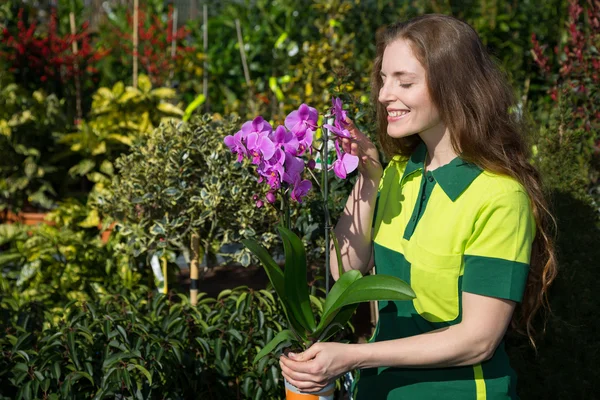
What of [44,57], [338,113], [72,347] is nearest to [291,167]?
[338,113]

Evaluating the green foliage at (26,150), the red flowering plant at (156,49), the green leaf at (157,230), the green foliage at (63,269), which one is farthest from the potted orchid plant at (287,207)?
the red flowering plant at (156,49)

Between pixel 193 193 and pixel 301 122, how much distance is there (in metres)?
1.47

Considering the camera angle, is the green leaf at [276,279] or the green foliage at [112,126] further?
the green foliage at [112,126]

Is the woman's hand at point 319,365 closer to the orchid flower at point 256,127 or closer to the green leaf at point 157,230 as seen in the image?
the orchid flower at point 256,127

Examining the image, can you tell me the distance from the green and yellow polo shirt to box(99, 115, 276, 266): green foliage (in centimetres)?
119

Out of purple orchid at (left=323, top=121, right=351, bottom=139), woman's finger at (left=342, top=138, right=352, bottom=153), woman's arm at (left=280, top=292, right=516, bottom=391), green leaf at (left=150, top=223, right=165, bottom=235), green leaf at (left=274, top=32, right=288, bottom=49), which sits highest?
green leaf at (left=274, top=32, right=288, bottom=49)

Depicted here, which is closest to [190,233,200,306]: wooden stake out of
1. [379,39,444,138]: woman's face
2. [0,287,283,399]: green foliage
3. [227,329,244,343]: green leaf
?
[0,287,283,399]: green foliage

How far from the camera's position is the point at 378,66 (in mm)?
1705

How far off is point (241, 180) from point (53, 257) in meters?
1.34

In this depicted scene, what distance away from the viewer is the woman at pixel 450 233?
1371 mm

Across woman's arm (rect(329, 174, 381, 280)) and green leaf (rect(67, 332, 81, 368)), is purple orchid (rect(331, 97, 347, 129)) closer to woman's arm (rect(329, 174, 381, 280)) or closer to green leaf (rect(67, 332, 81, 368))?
woman's arm (rect(329, 174, 381, 280))

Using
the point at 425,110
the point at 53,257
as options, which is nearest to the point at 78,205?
the point at 53,257

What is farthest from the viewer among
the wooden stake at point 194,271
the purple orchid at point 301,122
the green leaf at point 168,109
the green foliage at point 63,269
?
the green leaf at point 168,109

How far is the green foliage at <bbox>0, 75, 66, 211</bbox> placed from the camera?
480 centimetres
